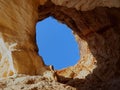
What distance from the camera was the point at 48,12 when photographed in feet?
28.6

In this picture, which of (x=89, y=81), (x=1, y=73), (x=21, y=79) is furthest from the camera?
(x=89, y=81)

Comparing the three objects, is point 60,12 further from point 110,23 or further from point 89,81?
point 89,81

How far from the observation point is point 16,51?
4.14 meters

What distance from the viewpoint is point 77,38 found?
9.98m

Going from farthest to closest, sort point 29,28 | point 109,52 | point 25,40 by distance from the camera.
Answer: point 109,52 → point 29,28 → point 25,40

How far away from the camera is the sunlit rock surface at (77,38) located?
4012 mm

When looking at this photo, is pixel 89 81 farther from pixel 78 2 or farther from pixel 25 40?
pixel 25 40

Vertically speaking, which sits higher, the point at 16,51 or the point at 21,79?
the point at 16,51

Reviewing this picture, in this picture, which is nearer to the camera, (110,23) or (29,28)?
(29,28)

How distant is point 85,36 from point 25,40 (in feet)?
16.0

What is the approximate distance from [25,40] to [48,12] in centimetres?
425

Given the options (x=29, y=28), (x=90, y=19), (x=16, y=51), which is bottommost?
(x=16, y=51)

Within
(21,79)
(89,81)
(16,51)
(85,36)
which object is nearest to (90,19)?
(85,36)

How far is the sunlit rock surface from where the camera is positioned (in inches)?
158
